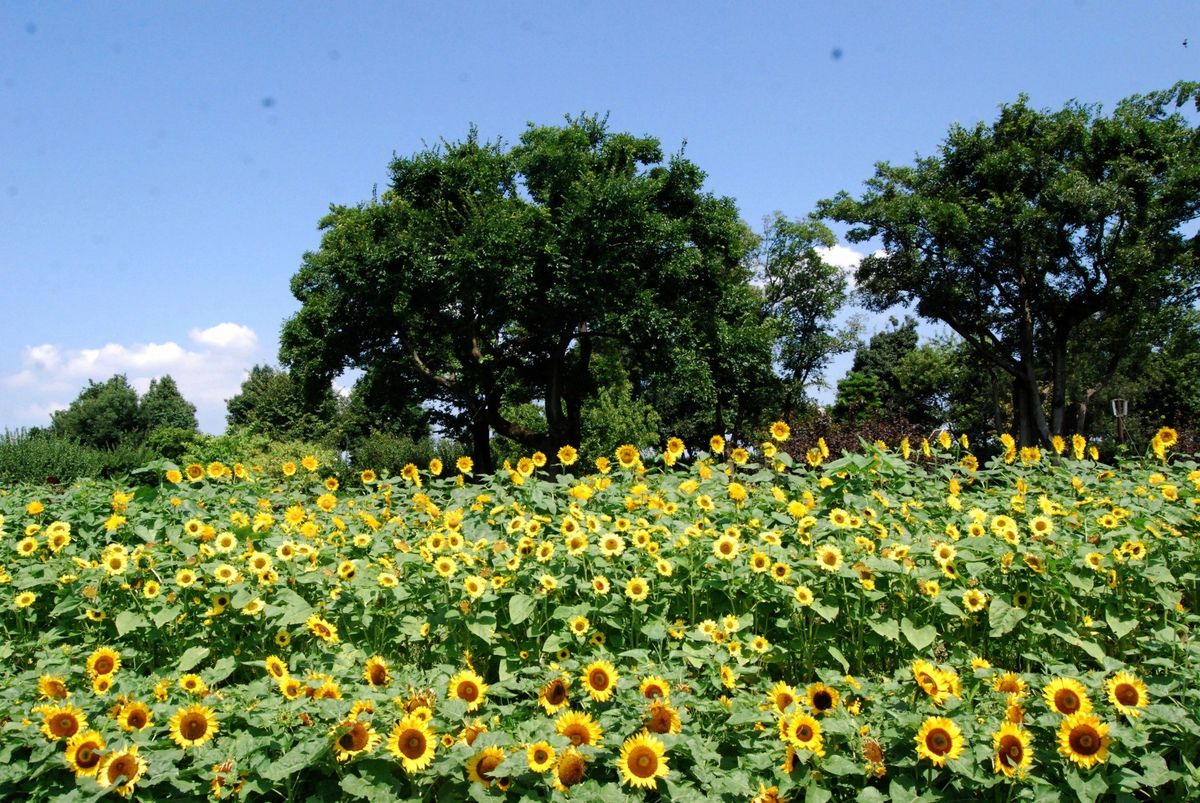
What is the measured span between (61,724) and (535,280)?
52.9 ft

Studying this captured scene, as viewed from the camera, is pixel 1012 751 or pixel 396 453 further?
pixel 396 453

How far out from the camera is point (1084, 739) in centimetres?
213

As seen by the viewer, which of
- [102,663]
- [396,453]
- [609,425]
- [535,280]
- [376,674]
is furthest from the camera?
[396,453]

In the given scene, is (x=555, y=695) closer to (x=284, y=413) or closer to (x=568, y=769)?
(x=568, y=769)

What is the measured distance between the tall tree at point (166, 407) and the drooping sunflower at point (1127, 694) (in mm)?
62752

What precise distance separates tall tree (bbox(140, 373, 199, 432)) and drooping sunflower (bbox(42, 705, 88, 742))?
61.4m

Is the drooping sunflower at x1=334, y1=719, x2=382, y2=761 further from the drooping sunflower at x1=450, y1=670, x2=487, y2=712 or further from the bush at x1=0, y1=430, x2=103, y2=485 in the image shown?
the bush at x1=0, y1=430, x2=103, y2=485

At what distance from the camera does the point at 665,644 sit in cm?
300

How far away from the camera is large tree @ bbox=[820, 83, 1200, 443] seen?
64.6 ft

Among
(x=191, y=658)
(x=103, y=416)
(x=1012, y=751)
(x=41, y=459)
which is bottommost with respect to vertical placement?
(x=1012, y=751)

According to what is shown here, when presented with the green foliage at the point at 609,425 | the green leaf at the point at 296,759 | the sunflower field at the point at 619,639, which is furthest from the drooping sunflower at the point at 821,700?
the green foliage at the point at 609,425

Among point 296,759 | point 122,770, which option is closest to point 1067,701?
point 296,759

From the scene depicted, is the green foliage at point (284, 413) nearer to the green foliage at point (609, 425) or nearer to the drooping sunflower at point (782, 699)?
the green foliage at point (609, 425)

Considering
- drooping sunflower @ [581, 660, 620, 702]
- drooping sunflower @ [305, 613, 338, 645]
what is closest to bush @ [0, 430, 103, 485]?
drooping sunflower @ [305, 613, 338, 645]
